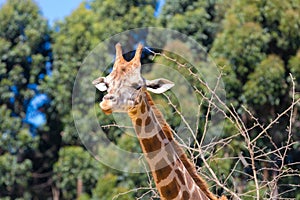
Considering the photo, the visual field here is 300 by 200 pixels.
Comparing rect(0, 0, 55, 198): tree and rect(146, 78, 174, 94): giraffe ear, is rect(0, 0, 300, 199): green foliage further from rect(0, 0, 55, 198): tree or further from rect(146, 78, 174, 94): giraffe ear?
rect(146, 78, 174, 94): giraffe ear

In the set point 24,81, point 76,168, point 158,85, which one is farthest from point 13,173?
point 158,85

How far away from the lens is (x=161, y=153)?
2.95 m

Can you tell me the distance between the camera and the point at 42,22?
35.0 ft

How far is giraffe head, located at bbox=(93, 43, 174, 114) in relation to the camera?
8.82 ft

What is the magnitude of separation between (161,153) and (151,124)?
123 mm

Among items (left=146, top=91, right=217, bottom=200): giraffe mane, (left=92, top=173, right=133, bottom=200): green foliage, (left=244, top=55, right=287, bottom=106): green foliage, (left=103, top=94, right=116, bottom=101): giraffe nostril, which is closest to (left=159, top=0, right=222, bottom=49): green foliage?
(left=244, top=55, right=287, bottom=106): green foliage

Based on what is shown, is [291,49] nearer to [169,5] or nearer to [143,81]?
[169,5]

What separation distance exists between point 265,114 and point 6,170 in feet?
10.4

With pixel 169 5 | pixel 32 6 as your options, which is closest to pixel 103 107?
pixel 169 5

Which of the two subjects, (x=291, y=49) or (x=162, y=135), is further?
(x=291, y=49)

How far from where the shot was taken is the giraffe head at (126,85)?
269 cm

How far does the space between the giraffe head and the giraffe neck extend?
0.07m

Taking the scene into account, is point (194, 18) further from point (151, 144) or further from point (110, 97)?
point (110, 97)

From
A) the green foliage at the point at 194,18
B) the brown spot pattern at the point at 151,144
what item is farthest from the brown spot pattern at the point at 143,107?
the green foliage at the point at 194,18
